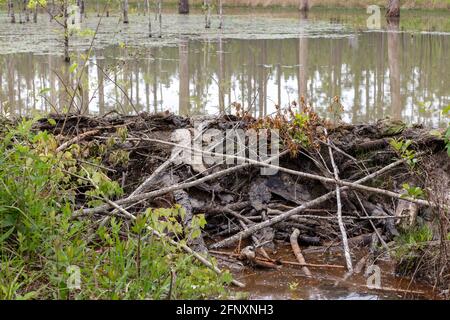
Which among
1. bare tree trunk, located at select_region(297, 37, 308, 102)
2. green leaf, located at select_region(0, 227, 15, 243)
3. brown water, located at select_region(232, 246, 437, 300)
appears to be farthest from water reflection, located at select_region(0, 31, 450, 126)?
green leaf, located at select_region(0, 227, 15, 243)

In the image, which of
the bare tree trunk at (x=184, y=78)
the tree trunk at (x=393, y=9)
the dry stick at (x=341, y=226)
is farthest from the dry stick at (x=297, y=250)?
the tree trunk at (x=393, y=9)

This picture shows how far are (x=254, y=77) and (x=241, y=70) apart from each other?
93cm

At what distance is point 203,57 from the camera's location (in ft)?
55.3

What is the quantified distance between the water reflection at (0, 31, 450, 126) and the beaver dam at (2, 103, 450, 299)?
2773mm

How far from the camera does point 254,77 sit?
14.0m

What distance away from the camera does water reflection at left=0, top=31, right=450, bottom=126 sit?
34.5 feet

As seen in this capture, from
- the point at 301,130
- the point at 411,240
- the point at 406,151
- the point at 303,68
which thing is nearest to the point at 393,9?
the point at 303,68

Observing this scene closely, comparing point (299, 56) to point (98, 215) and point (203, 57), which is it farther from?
point (98, 215)

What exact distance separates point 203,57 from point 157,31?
8059mm

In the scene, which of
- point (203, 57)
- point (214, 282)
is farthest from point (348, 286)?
point (203, 57)

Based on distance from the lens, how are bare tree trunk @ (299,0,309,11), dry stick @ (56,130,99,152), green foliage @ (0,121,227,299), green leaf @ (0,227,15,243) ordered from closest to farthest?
1. green foliage @ (0,121,227,299)
2. green leaf @ (0,227,15,243)
3. dry stick @ (56,130,99,152)
4. bare tree trunk @ (299,0,309,11)

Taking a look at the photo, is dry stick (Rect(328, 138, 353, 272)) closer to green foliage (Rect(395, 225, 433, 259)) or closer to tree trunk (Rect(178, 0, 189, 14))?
green foliage (Rect(395, 225, 433, 259))

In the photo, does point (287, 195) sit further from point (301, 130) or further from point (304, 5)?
point (304, 5)

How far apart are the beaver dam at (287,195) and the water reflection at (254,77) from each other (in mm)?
2773
